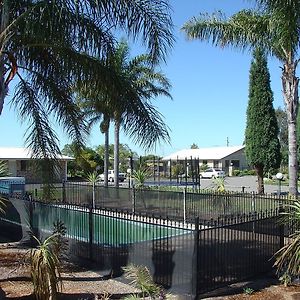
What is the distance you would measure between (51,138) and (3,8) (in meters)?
3.06

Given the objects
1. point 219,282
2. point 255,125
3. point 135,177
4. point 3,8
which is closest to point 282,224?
point 219,282

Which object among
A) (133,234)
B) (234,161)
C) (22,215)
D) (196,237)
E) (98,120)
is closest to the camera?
(196,237)

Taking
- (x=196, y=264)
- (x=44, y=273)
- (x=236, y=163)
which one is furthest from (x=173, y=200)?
(x=236, y=163)

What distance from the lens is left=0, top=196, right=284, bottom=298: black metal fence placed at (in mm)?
7883

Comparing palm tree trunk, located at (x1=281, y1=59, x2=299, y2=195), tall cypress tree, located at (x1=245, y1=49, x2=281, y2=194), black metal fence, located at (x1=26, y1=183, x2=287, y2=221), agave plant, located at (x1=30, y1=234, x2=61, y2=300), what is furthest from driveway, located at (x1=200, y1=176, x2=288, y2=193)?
agave plant, located at (x1=30, y1=234, x2=61, y2=300)

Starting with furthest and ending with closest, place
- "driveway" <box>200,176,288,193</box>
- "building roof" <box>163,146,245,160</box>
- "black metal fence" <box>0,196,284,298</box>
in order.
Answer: "building roof" <box>163,146,245,160</box> < "driveway" <box>200,176,288,193</box> < "black metal fence" <box>0,196,284,298</box>

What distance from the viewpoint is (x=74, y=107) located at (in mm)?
9812

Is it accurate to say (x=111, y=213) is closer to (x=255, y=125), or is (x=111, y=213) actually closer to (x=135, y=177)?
(x=135, y=177)

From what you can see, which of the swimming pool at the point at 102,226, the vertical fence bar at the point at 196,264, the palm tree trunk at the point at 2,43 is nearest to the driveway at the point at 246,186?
the swimming pool at the point at 102,226

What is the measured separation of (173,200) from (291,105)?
5896mm

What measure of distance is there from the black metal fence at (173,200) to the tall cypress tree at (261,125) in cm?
1007

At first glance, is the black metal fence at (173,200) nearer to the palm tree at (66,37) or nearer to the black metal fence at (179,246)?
the black metal fence at (179,246)

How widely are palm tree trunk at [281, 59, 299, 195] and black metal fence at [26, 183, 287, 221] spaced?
230cm

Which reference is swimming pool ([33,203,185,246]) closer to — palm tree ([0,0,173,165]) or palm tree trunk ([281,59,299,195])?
palm tree ([0,0,173,165])
